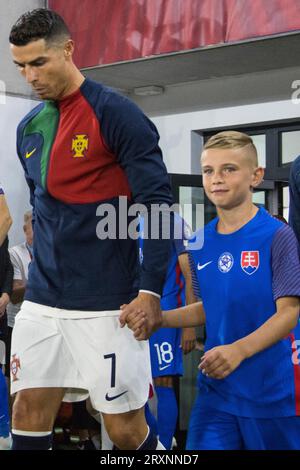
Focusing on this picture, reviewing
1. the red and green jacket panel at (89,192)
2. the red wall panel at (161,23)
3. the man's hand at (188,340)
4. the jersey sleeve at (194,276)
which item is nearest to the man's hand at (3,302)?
the man's hand at (188,340)

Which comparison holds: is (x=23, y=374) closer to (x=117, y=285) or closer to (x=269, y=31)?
(x=117, y=285)

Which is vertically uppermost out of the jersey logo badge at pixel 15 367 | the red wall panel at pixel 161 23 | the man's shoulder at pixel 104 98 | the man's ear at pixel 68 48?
the red wall panel at pixel 161 23

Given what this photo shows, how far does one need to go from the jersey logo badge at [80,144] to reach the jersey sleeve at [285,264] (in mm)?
651

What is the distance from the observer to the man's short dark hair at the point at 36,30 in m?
2.50

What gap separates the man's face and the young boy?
1.90 feet

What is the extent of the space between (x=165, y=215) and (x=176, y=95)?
4.44 metres

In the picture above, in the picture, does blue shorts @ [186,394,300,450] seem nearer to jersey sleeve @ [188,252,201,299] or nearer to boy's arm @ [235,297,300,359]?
boy's arm @ [235,297,300,359]

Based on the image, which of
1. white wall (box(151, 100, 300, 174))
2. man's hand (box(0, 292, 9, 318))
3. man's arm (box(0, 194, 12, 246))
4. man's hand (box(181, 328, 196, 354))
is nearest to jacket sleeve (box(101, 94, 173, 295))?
man's arm (box(0, 194, 12, 246))

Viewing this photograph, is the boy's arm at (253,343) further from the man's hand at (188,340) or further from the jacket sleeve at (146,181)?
the man's hand at (188,340)

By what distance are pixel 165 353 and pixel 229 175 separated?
2.31 metres

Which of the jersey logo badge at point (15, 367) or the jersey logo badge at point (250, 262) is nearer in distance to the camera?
the jersey logo badge at point (250, 262)

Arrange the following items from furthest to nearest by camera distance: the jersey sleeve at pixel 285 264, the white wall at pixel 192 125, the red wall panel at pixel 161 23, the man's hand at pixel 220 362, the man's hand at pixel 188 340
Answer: the white wall at pixel 192 125 < the red wall panel at pixel 161 23 < the man's hand at pixel 188 340 < the jersey sleeve at pixel 285 264 < the man's hand at pixel 220 362

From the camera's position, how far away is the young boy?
2.33 meters
